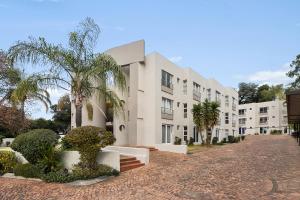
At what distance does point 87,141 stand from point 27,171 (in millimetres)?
3395

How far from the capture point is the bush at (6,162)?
58.6 ft

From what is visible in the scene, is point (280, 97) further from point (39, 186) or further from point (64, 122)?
point (39, 186)

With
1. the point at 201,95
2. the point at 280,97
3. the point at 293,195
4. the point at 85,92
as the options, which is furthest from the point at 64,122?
the point at 280,97

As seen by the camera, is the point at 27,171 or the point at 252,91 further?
the point at 252,91

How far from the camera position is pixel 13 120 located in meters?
34.0

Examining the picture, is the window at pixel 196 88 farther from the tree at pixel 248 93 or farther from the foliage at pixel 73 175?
the tree at pixel 248 93

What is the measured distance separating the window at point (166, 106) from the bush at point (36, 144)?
16743mm

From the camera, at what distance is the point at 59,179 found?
15.2m

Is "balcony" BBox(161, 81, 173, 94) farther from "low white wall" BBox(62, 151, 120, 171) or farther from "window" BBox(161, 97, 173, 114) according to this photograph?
"low white wall" BBox(62, 151, 120, 171)

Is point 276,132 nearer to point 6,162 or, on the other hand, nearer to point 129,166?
point 129,166

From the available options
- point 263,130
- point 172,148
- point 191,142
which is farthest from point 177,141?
point 263,130

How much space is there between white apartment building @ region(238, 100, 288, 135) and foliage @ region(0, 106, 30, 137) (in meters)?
68.3

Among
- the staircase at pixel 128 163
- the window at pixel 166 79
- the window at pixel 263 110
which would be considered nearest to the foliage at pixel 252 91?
the window at pixel 263 110

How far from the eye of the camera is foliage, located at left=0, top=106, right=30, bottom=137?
3303 cm
